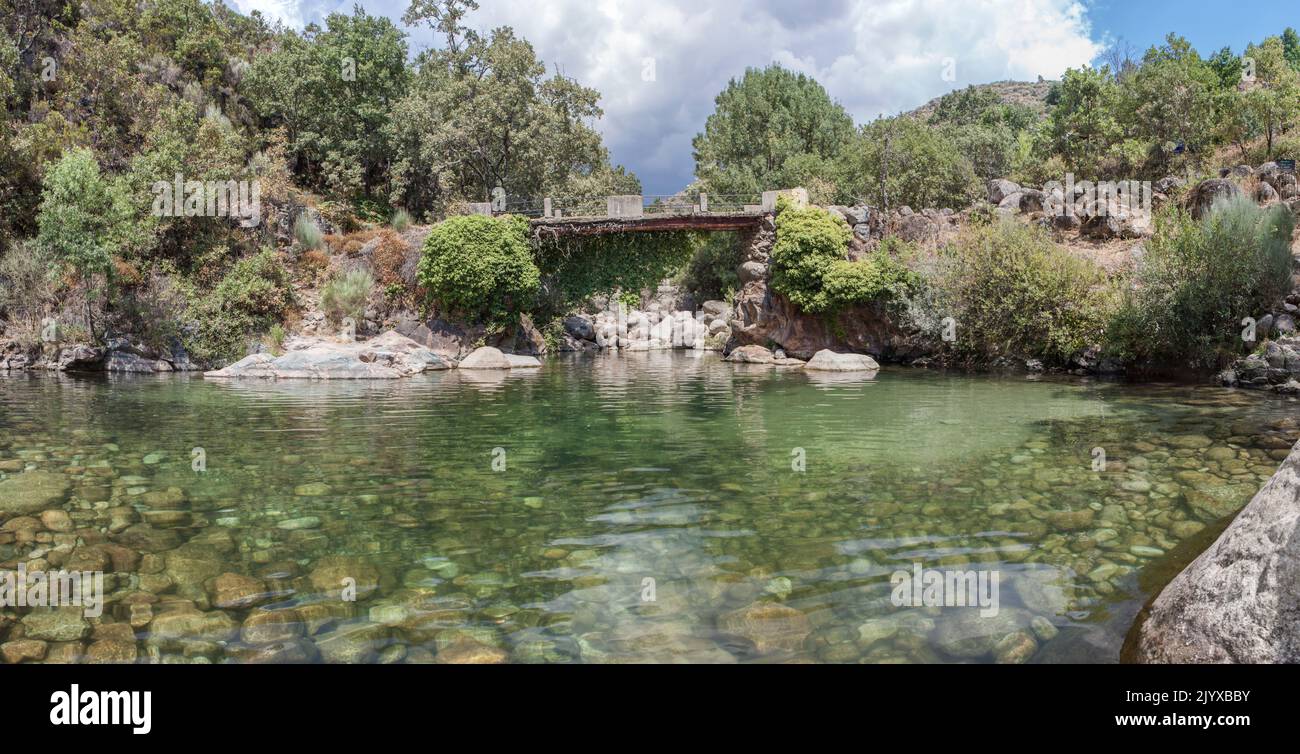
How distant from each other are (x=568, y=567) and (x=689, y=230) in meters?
29.1

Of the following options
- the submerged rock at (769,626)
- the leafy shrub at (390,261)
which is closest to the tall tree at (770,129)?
the leafy shrub at (390,261)

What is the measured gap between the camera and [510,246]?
3178 cm

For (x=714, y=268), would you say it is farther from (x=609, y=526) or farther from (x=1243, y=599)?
(x=1243, y=599)

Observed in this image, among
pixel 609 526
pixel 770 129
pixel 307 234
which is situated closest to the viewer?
pixel 609 526

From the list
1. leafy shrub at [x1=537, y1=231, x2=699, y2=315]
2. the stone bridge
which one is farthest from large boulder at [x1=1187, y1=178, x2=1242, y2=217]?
leafy shrub at [x1=537, y1=231, x2=699, y2=315]

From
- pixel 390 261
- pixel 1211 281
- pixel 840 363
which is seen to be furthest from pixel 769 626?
pixel 390 261

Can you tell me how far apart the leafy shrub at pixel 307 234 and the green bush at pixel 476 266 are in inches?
192

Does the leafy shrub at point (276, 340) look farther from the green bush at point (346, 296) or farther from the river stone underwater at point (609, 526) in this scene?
the river stone underwater at point (609, 526)

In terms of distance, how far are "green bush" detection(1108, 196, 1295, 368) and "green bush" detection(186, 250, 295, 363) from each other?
99.6 feet

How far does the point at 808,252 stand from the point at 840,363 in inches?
234

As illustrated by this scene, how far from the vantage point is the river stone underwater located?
4719 millimetres

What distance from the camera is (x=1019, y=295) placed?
23875 mm

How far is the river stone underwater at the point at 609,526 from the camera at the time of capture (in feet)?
15.5

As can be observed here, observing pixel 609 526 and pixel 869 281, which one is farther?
pixel 869 281
